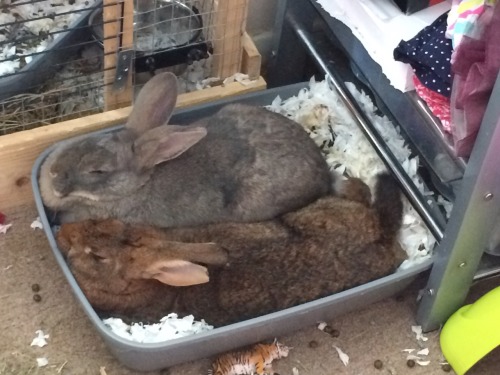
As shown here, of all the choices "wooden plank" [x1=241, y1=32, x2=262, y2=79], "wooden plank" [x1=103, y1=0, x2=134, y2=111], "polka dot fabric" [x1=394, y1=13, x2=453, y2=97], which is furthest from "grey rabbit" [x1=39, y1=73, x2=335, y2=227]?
"polka dot fabric" [x1=394, y1=13, x2=453, y2=97]

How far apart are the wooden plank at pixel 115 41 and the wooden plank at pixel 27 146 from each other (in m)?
0.03

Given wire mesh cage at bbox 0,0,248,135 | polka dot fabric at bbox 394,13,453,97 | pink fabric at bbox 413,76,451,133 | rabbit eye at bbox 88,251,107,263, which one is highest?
polka dot fabric at bbox 394,13,453,97

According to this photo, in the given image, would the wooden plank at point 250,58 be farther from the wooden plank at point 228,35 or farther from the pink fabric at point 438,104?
the pink fabric at point 438,104

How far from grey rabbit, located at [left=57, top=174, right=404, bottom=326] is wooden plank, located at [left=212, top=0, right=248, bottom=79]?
0.43 m

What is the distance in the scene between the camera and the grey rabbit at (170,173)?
1.59 meters

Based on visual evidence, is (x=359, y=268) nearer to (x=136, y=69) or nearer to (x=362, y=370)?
(x=362, y=370)

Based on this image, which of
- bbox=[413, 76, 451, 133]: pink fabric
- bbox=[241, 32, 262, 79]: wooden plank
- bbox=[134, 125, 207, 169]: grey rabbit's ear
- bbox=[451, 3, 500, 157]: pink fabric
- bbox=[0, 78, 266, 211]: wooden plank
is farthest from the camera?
bbox=[241, 32, 262, 79]: wooden plank

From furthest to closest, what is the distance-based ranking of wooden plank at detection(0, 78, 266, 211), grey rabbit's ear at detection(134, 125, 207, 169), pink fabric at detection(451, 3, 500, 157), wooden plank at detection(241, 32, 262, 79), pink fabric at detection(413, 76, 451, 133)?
wooden plank at detection(241, 32, 262, 79)
wooden plank at detection(0, 78, 266, 211)
grey rabbit's ear at detection(134, 125, 207, 169)
pink fabric at detection(413, 76, 451, 133)
pink fabric at detection(451, 3, 500, 157)

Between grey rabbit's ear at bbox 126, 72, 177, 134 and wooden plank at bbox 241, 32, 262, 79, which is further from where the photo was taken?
wooden plank at bbox 241, 32, 262, 79

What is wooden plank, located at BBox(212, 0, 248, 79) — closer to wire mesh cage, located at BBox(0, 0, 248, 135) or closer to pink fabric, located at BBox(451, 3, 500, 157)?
wire mesh cage, located at BBox(0, 0, 248, 135)

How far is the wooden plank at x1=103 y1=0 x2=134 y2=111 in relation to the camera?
1601 mm

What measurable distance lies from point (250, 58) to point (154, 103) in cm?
32

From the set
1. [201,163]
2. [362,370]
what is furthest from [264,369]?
[201,163]

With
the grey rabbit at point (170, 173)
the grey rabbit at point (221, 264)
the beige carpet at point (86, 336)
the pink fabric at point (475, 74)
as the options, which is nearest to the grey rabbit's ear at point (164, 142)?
the grey rabbit at point (170, 173)
